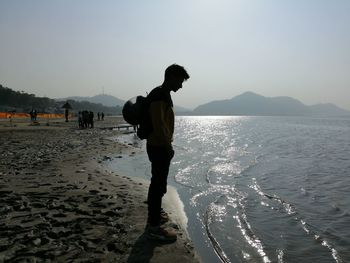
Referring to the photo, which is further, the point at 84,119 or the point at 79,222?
the point at 84,119

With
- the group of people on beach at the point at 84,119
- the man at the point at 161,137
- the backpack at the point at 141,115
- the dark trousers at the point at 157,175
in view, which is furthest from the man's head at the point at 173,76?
the group of people on beach at the point at 84,119

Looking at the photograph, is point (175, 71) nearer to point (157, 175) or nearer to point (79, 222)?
point (157, 175)

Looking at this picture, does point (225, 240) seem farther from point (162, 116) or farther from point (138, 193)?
point (138, 193)

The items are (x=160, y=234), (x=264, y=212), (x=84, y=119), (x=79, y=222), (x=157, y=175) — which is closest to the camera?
(x=160, y=234)

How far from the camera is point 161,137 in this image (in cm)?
577

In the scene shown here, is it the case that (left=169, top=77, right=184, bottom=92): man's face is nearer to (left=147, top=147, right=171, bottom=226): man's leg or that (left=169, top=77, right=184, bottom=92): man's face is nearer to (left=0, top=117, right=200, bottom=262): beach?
(left=147, top=147, right=171, bottom=226): man's leg

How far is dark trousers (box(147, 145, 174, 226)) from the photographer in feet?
19.4

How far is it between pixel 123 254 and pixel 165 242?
0.88 metres

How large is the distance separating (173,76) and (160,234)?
268 cm

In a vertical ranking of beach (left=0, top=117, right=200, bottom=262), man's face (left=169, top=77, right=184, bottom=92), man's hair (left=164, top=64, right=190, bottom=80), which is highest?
man's hair (left=164, top=64, right=190, bottom=80)

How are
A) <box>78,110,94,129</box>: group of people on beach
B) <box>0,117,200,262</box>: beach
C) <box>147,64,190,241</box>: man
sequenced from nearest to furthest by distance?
<box>0,117,200,262</box>: beach
<box>147,64,190,241</box>: man
<box>78,110,94,129</box>: group of people on beach

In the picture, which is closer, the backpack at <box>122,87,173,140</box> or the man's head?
the backpack at <box>122,87,173,140</box>

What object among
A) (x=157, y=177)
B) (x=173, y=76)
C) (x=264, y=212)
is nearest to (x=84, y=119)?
(x=264, y=212)

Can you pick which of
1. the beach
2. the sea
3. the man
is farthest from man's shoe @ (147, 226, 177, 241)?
the sea
